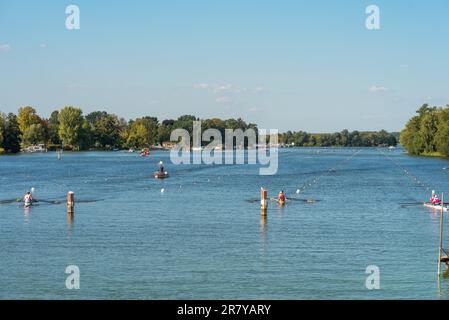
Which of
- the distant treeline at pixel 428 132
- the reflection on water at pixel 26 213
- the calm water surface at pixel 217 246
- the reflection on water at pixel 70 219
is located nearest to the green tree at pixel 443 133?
the distant treeline at pixel 428 132

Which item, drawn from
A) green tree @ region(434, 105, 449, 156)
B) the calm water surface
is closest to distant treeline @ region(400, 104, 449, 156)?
green tree @ region(434, 105, 449, 156)

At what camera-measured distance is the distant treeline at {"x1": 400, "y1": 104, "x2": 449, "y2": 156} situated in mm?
160000

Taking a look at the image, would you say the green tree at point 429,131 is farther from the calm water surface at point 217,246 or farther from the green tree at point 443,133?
the calm water surface at point 217,246

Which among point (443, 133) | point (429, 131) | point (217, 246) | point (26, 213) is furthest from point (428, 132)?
point (217, 246)

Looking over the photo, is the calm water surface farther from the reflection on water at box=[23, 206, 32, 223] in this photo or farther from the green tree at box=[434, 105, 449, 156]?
the green tree at box=[434, 105, 449, 156]

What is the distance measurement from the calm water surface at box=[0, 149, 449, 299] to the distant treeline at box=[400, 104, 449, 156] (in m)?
86.9

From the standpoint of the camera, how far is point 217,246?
43.2 metres

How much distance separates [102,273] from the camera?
118 ft

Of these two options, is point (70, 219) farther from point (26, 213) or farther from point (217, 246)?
point (217, 246)

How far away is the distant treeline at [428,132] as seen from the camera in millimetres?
160000

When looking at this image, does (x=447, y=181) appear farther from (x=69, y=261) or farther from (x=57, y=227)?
(x=69, y=261)

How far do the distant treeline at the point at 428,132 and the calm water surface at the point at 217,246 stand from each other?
285 feet

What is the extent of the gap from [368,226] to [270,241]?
10.5 m
